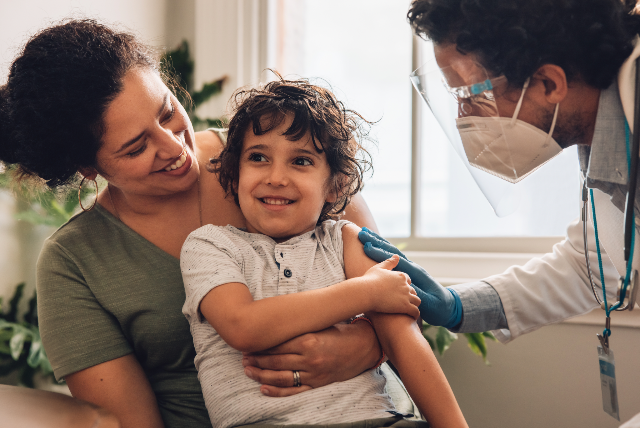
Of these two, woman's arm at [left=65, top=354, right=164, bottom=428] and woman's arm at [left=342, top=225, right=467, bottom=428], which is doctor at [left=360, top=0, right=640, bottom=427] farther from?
woman's arm at [left=65, top=354, right=164, bottom=428]

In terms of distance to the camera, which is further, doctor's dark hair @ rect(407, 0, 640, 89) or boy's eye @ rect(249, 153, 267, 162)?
boy's eye @ rect(249, 153, 267, 162)

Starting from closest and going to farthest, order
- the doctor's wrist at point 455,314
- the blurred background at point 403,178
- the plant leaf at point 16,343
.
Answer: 1. the doctor's wrist at point 455,314
2. the plant leaf at point 16,343
3. the blurred background at point 403,178

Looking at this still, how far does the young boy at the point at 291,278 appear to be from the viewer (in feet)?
3.12

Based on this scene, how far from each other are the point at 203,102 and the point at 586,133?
1.75 m

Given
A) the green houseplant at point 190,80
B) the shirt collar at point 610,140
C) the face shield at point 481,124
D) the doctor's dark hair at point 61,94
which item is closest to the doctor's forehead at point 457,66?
the face shield at point 481,124

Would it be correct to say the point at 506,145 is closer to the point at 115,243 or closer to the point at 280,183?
the point at 280,183

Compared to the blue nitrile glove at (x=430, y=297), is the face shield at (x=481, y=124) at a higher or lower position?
higher

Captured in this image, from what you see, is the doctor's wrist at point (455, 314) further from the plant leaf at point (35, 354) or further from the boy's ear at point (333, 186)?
the plant leaf at point (35, 354)

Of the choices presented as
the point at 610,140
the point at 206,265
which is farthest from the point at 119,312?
the point at 610,140

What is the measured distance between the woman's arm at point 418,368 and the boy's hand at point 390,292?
0.10ft

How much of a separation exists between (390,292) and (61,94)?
805mm

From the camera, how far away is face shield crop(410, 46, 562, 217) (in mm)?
1071

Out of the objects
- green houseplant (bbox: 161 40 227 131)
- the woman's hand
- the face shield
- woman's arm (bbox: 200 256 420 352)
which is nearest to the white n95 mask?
the face shield

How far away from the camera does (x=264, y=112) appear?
3.67 ft
